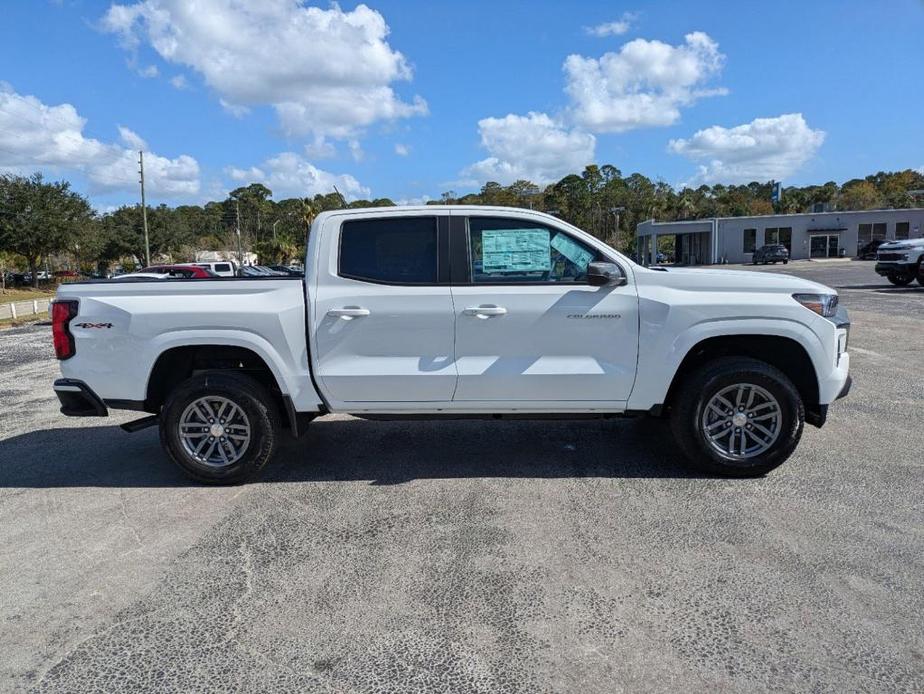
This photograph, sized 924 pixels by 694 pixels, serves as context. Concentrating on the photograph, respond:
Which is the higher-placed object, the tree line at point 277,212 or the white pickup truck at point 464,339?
the tree line at point 277,212

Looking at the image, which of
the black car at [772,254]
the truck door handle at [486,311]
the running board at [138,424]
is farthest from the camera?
the black car at [772,254]

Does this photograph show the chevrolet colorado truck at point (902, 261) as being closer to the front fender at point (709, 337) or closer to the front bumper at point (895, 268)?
the front bumper at point (895, 268)

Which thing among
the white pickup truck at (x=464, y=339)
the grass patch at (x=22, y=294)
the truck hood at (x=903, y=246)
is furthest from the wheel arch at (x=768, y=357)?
the grass patch at (x=22, y=294)

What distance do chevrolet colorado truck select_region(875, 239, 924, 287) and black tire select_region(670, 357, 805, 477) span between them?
19917mm

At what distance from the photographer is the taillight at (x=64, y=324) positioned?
4680 millimetres

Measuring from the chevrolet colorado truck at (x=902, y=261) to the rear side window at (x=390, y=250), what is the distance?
21.3 meters

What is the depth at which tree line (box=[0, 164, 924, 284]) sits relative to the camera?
42.0m

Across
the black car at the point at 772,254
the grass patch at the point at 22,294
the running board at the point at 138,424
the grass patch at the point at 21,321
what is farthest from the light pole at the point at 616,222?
the running board at the point at 138,424

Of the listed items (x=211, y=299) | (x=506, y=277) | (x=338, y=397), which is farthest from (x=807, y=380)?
(x=211, y=299)

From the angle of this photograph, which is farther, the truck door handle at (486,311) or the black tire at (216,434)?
the black tire at (216,434)

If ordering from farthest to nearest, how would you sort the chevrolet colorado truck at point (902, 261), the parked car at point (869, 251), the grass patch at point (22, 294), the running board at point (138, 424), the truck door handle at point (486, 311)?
the parked car at point (869, 251)
the grass patch at point (22, 294)
the chevrolet colorado truck at point (902, 261)
the running board at point (138, 424)
the truck door handle at point (486, 311)

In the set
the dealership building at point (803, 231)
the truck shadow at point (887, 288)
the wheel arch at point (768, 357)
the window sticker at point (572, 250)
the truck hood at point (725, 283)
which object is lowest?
the truck shadow at point (887, 288)

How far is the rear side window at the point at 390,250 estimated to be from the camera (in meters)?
4.67

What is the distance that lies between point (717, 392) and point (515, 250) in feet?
5.67
